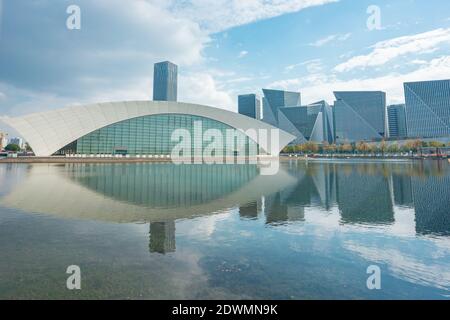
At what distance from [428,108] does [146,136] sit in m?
130

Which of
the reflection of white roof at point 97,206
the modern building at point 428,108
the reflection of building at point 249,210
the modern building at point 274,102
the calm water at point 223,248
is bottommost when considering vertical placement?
the calm water at point 223,248

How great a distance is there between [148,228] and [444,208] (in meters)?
11.6

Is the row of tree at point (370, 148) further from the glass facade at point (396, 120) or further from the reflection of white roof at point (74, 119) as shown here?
the glass facade at point (396, 120)

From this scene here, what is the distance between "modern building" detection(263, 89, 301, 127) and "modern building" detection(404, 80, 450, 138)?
3121 inches

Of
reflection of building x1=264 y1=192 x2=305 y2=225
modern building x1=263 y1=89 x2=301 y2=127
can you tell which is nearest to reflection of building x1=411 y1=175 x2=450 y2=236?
reflection of building x1=264 y1=192 x2=305 y2=225

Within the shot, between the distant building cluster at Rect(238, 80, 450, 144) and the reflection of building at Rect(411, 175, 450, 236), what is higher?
the distant building cluster at Rect(238, 80, 450, 144)

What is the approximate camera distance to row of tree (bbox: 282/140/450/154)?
88113 millimetres

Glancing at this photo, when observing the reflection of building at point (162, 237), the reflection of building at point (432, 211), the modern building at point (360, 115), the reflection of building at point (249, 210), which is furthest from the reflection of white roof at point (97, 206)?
the modern building at point (360, 115)

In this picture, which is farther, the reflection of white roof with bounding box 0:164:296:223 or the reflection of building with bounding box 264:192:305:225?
the reflection of white roof with bounding box 0:164:296:223

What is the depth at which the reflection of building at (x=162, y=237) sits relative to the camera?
6039 mm

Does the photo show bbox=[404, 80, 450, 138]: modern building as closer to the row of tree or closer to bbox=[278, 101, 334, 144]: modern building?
the row of tree

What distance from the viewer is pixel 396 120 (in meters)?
176

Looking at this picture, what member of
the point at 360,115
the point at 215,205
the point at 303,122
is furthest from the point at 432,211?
the point at 303,122
